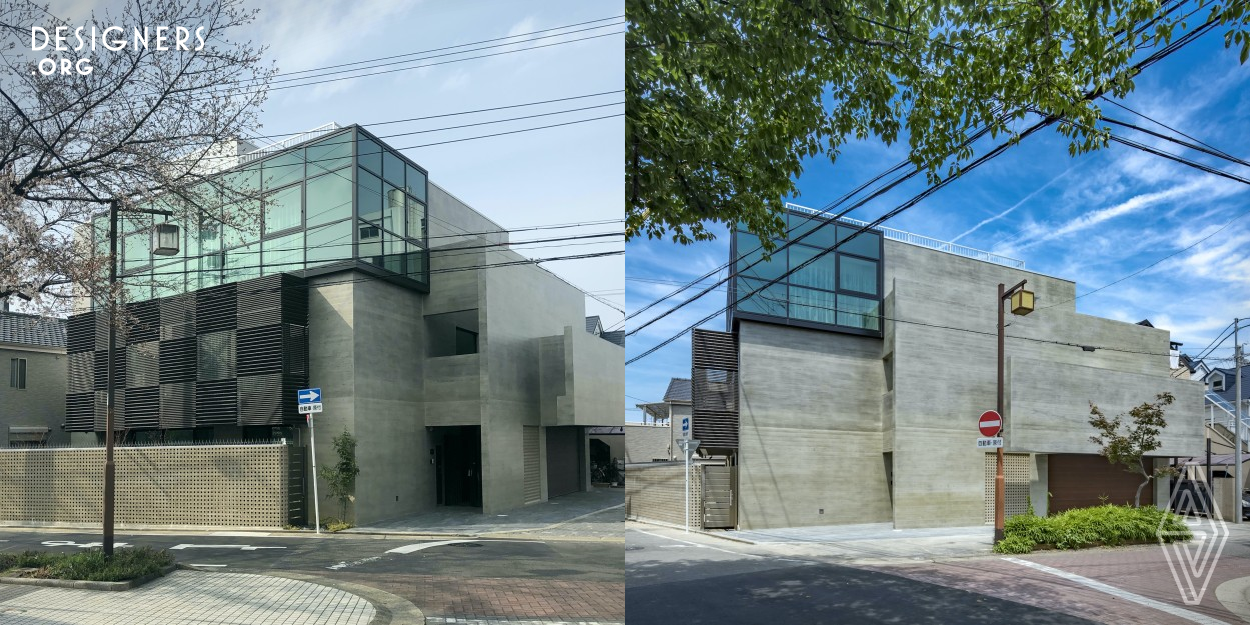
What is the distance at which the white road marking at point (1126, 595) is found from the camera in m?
1.76

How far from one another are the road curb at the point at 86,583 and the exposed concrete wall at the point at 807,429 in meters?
1.55

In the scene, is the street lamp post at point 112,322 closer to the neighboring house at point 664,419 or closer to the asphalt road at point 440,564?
the asphalt road at point 440,564

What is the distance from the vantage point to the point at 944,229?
1850mm

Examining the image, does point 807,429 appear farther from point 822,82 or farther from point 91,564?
point 91,564


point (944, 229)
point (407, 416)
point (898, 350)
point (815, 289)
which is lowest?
point (407, 416)

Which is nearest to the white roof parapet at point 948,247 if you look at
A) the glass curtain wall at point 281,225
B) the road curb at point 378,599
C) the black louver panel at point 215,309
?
the glass curtain wall at point 281,225

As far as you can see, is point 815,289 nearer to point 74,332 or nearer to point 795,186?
point 795,186

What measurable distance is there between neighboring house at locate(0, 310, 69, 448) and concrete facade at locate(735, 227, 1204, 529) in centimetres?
190

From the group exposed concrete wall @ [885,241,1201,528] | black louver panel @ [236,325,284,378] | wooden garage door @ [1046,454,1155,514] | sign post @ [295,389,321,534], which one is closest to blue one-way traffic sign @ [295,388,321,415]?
sign post @ [295,389,321,534]

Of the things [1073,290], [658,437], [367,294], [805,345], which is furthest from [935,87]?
[367,294]

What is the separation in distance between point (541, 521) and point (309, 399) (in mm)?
810

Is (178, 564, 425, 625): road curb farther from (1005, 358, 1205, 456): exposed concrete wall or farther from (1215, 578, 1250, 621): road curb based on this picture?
(1215, 578, 1250, 621): road curb

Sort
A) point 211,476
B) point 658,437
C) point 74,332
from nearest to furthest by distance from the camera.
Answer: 1. point 658,437
2. point 74,332
3. point 211,476

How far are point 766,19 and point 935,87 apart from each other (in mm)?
465
